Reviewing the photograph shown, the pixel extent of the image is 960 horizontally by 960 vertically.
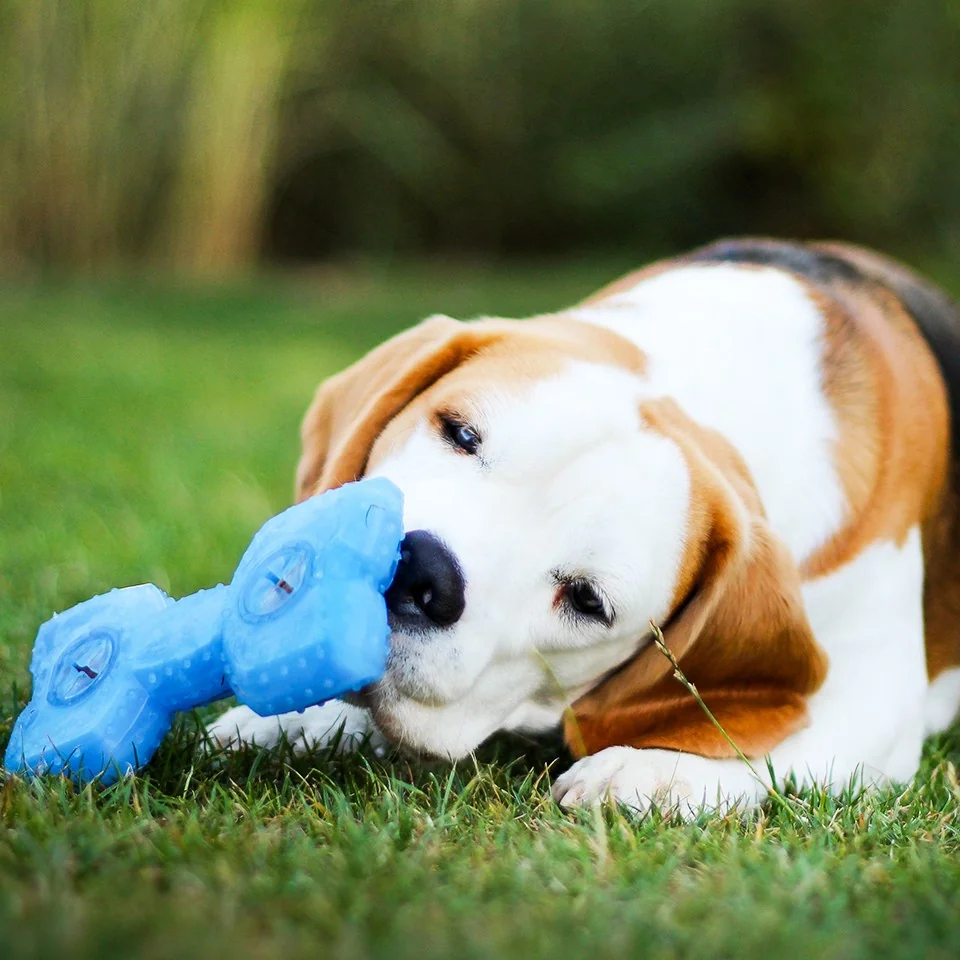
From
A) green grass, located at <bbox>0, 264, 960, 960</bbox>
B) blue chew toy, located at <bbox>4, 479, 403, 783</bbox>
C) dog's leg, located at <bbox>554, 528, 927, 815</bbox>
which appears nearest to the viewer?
green grass, located at <bbox>0, 264, 960, 960</bbox>

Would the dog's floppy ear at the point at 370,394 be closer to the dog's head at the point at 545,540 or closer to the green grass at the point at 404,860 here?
the dog's head at the point at 545,540

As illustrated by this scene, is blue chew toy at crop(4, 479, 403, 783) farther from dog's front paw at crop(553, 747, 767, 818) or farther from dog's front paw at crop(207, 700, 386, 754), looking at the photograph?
dog's front paw at crop(553, 747, 767, 818)

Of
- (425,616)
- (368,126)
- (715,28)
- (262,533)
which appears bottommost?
(425,616)

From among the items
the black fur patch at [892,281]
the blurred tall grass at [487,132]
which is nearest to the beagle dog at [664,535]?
the black fur patch at [892,281]

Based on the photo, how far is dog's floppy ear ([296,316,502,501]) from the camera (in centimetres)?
325

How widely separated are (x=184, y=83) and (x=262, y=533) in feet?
33.2

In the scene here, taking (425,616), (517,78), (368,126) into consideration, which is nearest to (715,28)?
(517,78)

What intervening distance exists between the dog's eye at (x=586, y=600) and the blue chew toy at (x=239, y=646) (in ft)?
1.42

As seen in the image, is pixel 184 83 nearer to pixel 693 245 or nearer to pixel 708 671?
pixel 693 245

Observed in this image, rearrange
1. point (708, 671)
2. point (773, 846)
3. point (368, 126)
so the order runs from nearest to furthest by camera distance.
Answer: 1. point (773, 846)
2. point (708, 671)
3. point (368, 126)

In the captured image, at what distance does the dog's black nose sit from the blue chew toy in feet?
0.20

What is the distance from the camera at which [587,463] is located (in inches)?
113

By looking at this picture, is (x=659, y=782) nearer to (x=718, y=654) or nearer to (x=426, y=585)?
(x=718, y=654)

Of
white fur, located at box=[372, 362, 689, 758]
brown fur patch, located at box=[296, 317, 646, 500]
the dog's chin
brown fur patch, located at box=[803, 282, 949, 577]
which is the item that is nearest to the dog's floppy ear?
brown fur patch, located at box=[296, 317, 646, 500]
